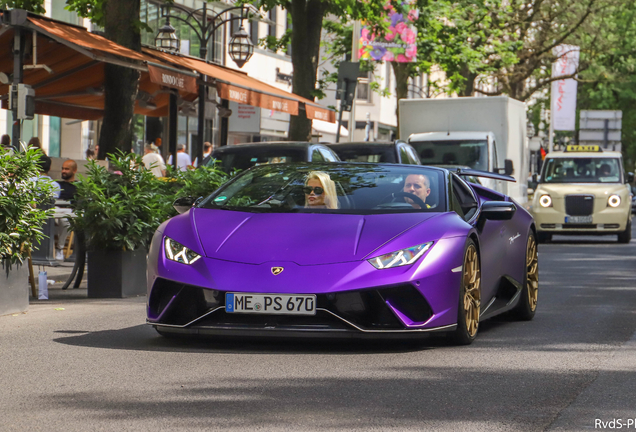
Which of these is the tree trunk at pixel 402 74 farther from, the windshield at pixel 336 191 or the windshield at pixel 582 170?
the windshield at pixel 336 191

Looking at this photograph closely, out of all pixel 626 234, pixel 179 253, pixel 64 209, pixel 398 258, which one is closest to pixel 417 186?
pixel 398 258

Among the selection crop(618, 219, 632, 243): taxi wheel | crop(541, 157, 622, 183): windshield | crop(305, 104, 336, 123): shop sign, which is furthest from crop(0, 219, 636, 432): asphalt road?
crop(541, 157, 622, 183): windshield

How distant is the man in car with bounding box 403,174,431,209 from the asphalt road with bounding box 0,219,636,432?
3.29 feet

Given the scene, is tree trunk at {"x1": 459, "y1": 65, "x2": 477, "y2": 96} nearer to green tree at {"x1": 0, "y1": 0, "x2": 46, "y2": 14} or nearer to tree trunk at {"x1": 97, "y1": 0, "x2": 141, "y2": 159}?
green tree at {"x1": 0, "y1": 0, "x2": 46, "y2": 14}

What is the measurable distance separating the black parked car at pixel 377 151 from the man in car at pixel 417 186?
8974 mm

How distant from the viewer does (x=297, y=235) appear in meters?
7.26

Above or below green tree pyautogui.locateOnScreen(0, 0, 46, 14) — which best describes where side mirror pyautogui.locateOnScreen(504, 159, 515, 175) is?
below

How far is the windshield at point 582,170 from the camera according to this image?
78.3ft

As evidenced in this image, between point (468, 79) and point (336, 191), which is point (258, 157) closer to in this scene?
point (336, 191)

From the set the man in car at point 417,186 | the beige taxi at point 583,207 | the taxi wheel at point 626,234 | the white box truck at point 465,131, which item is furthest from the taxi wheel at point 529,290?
the taxi wheel at point 626,234

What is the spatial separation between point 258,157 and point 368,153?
2881 millimetres

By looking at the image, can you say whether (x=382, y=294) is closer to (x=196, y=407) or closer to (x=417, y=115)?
(x=196, y=407)

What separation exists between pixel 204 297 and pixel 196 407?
1766 mm

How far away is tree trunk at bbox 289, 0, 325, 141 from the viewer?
23.1 meters
